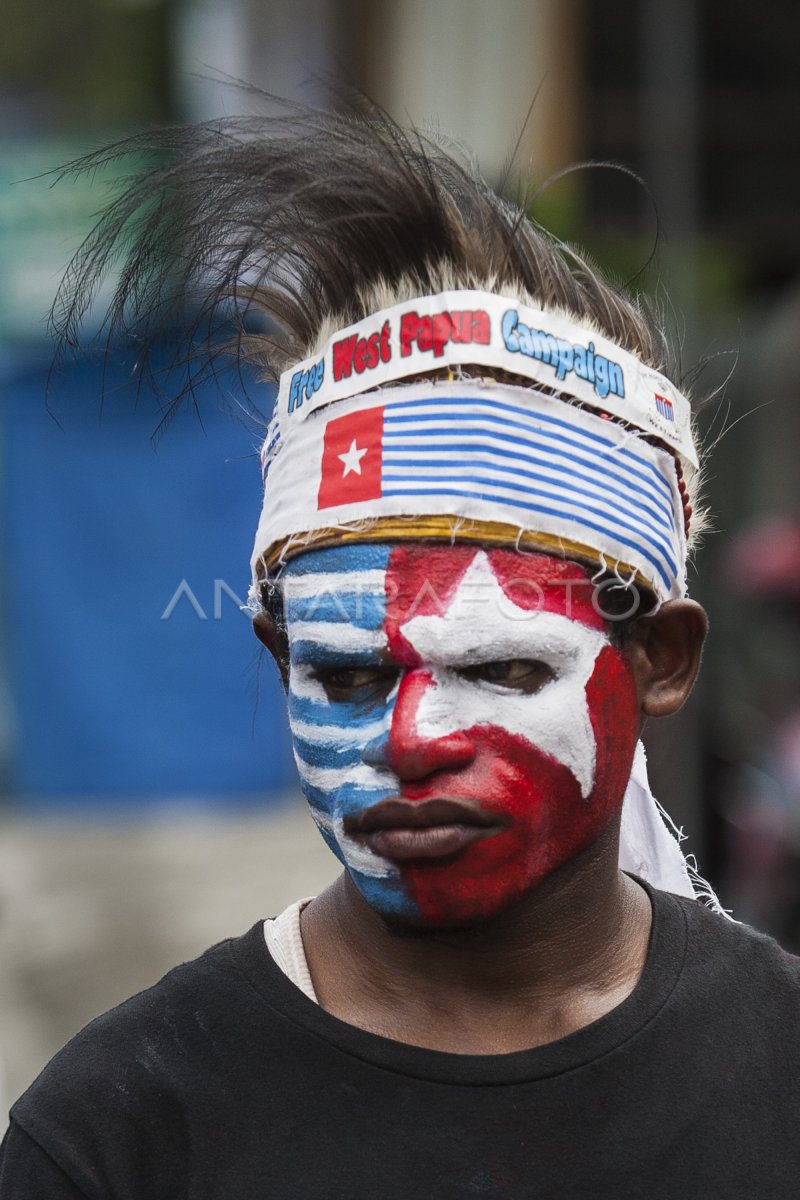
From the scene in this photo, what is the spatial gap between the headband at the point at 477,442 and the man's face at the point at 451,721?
0.14ft

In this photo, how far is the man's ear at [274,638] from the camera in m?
1.89

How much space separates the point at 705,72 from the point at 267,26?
13.0 feet

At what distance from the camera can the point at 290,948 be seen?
186 centimetres

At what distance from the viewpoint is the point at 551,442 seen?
1.74m

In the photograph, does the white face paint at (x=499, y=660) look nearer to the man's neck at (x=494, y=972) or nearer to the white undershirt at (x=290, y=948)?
the man's neck at (x=494, y=972)

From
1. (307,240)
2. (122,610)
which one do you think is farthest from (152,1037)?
(122,610)

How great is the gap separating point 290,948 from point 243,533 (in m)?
7.07

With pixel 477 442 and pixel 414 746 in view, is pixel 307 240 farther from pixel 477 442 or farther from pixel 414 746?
pixel 414 746

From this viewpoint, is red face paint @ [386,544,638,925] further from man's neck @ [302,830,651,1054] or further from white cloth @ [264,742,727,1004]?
white cloth @ [264,742,727,1004]

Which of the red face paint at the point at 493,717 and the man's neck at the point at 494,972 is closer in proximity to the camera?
the red face paint at the point at 493,717

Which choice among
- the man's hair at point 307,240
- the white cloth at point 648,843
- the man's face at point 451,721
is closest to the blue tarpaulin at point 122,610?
the white cloth at point 648,843

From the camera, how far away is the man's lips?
5.43ft

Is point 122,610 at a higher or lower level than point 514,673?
higher

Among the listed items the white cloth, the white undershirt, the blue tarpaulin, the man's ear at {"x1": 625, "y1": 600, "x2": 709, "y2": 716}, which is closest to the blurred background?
the blue tarpaulin
